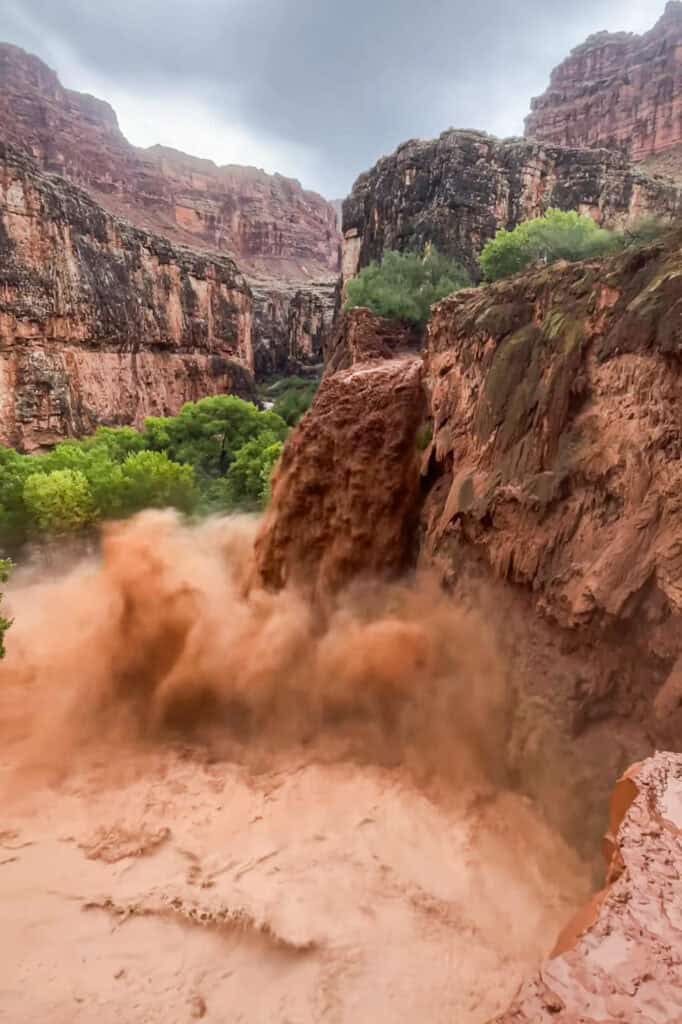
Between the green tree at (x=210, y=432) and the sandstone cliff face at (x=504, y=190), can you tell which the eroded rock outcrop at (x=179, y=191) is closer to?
the sandstone cliff face at (x=504, y=190)

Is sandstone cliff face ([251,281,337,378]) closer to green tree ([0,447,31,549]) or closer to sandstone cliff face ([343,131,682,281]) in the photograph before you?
sandstone cliff face ([343,131,682,281])

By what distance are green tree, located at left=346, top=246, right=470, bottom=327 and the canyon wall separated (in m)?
8.61

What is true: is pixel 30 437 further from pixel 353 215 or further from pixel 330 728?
pixel 330 728

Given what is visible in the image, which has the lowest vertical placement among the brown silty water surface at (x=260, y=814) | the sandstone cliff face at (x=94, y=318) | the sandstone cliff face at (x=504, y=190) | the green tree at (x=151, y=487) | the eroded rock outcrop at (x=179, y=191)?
the brown silty water surface at (x=260, y=814)

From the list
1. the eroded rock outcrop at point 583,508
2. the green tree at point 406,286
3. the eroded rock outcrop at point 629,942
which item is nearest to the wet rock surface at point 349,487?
the eroded rock outcrop at point 583,508

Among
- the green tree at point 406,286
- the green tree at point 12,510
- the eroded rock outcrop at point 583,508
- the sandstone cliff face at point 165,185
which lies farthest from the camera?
the sandstone cliff face at point 165,185

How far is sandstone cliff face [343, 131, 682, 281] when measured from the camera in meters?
31.8

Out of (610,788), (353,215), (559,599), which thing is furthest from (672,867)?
(353,215)

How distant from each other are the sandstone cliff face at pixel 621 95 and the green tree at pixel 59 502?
186 feet

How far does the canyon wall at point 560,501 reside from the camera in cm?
588

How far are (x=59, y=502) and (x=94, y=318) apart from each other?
70.4 feet

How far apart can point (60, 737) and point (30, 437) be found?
2750 cm

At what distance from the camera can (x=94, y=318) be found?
36594 millimetres

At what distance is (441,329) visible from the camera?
33.7 feet
